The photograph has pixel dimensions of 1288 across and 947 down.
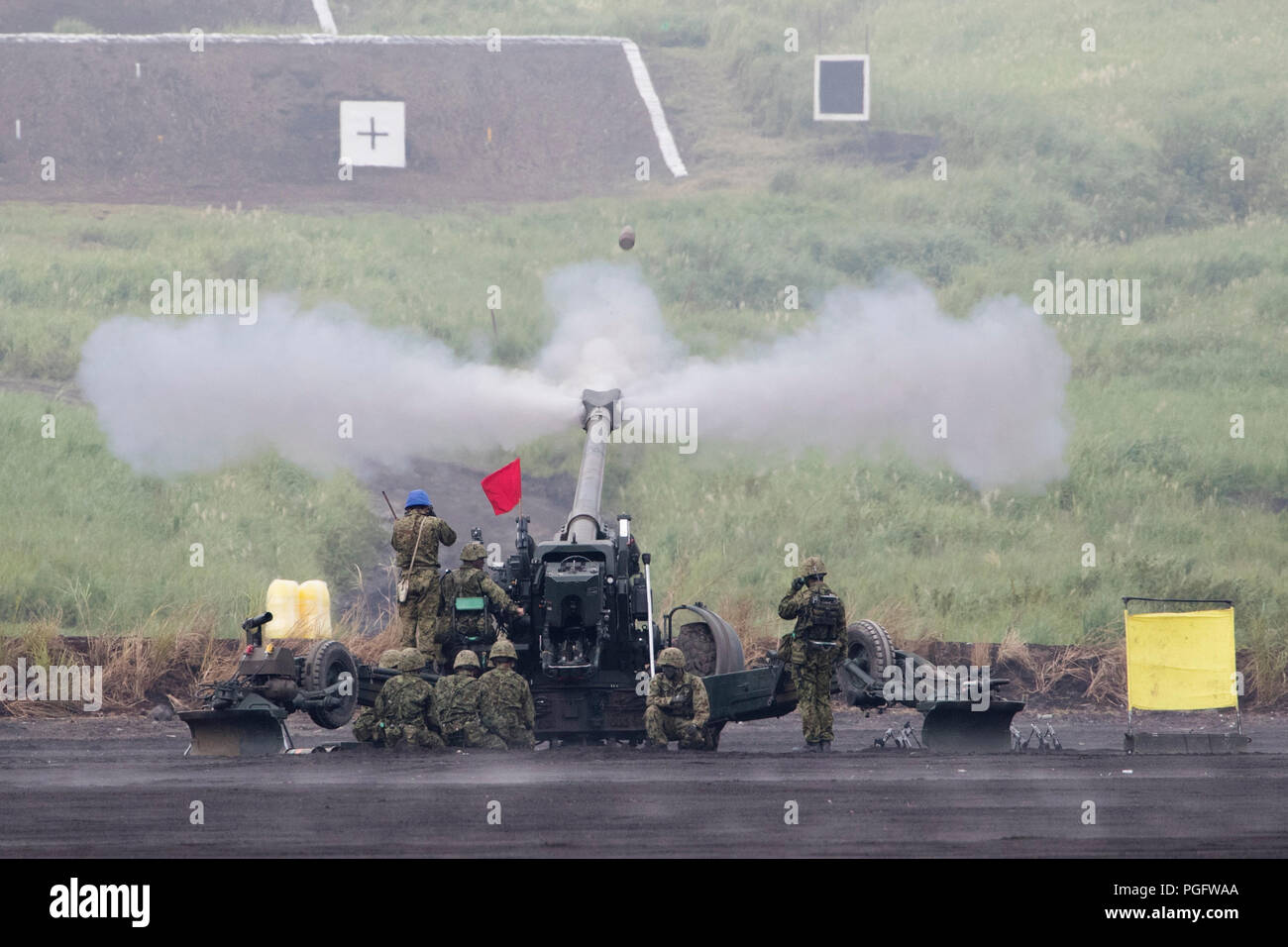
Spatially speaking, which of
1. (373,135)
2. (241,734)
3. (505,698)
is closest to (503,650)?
(505,698)

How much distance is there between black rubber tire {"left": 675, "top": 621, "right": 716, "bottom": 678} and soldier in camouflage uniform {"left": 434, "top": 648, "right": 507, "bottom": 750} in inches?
92.1

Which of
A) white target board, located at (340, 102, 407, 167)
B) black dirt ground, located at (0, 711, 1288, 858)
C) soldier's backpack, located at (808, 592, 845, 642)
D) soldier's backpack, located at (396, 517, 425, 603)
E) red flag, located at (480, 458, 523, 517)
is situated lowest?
black dirt ground, located at (0, 711, 1288, 858)

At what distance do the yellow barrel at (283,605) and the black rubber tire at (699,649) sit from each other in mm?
7017

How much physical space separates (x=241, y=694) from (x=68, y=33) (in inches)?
1517

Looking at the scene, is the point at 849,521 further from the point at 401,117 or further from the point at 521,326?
the point at 401,117

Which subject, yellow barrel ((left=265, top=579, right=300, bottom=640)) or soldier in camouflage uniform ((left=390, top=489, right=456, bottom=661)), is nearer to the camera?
soldier in camouflage uniform ((left=390, top=489, right=456, bottom=661))

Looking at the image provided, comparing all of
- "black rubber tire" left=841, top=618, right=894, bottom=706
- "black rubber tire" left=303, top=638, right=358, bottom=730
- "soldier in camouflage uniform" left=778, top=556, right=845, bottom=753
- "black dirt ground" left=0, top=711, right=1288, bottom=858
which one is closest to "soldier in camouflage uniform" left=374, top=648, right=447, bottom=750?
"black dirt ground" left=0, top=711, right=1288, bottom=858

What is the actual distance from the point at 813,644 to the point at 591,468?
10.9 ft

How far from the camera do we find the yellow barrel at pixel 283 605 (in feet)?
73.8

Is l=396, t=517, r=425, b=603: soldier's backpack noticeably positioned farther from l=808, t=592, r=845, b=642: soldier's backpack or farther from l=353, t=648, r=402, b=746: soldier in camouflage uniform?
l=808, t=592, r=845, b=642: soldier's backpack

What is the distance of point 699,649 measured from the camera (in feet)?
56.4

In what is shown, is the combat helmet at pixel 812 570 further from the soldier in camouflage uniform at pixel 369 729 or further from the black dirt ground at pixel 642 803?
the soldier in camouflage uniform at pixel 369 729

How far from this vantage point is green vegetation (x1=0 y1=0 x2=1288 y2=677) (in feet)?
88.4

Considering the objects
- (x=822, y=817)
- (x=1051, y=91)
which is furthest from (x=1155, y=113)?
(x=822, y=817)
